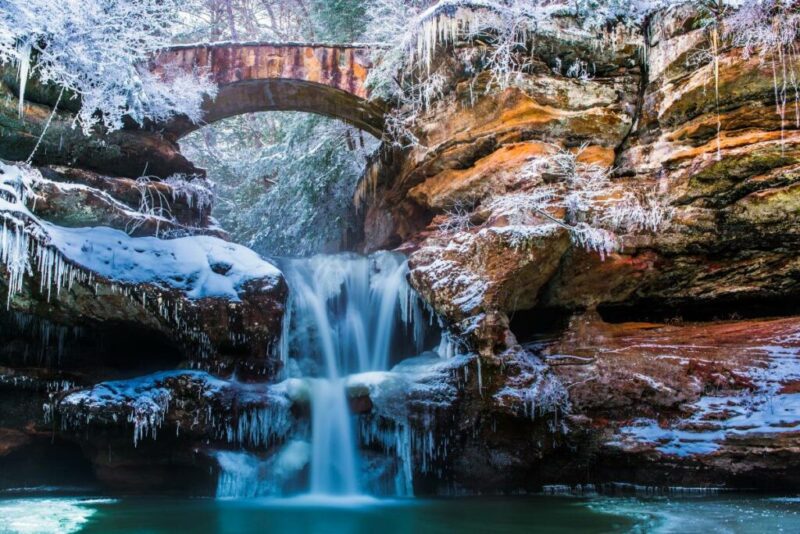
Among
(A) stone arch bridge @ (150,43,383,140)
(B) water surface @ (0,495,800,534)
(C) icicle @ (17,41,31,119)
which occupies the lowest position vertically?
(B) water surface @ (0,495,800,534)

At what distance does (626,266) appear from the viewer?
9.59 m

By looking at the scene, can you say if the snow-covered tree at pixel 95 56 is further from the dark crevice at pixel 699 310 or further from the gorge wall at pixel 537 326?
the dark crevice at pixel 699 310

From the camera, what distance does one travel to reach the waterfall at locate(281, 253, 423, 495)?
8.90 meters

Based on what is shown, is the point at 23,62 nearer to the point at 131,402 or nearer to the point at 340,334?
the point at 131,402

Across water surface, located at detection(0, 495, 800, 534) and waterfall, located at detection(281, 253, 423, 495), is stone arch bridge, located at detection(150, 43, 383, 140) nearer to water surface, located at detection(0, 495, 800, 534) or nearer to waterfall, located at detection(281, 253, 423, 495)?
waterfall, located at detection(281, 253, 423, 495)

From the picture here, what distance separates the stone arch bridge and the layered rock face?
81.0 inches

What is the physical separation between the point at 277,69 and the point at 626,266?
7.08 meters

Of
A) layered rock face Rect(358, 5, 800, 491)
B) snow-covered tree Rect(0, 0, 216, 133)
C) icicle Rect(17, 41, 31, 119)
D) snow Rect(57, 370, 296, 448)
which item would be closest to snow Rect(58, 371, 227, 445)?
snow Rect(57, 370, 296, 448)

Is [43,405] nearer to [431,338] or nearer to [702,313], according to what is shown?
[431,338]

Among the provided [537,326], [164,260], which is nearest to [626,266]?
[537,326]

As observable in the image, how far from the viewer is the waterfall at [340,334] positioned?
8.90 m

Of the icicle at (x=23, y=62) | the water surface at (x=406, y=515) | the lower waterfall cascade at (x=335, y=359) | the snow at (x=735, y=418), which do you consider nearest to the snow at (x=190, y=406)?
the lower waterfall cascade at (x=335, y=359)

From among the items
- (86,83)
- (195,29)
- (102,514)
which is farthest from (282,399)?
(195,29)

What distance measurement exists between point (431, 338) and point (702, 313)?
14.1 feet
